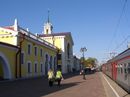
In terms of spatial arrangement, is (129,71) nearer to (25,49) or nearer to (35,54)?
(25,49)

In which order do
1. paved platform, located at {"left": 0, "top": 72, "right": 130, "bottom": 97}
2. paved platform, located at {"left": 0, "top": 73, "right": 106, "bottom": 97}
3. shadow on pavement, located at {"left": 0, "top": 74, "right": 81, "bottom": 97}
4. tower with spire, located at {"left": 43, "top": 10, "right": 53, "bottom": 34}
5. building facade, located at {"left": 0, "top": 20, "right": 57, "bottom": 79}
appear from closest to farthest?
paved platform, located at {"left": 0, "top": 73, "right": 106, "bottom": 97} → paved platform, located at {"left": 0, "top": 72, "right": 130, "bottom": 97} → shadow on pavement, located at {"left": 0, "top": 74, "right": 81, "bottom": 97} → building facade, located at {"left": 0, "top": 20, "right": 57, "bottom": 79} → tower with spire, located at {"left": 43, "top": 10, "right": 53, "bottom": 34}

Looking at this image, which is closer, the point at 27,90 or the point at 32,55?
the point at 27,90

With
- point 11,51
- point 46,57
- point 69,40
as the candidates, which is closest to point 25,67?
point 11,51

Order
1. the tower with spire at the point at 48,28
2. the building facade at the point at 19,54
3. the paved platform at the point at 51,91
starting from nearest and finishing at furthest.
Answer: the paved platform at the point at 51,91
the building facade at the point at 19,54
the tower with spire at the point at 48,28

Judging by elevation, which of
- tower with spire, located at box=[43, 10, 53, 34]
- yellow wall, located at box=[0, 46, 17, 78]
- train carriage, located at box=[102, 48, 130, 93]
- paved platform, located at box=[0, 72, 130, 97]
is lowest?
paved platform, located at box=[0, 72, 130, 97]

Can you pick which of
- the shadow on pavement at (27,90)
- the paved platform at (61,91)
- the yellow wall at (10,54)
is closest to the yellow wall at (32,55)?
the yellow wall at (10,54)

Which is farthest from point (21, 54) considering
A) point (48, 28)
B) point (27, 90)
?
point (48, 28)

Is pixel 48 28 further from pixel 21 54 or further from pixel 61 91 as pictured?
pixel 61 91

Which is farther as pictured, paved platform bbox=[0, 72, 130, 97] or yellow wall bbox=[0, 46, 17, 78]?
yellow wall bbox=[0, 46, 17, 78]

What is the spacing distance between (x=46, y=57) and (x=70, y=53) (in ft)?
114

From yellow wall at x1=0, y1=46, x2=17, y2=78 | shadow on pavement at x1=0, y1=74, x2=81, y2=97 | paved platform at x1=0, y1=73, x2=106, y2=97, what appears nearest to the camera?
paved platform at x1=0, y1=73, x2=106, y2=97

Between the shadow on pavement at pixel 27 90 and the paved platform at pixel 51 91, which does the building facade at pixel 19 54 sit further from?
the shadow on pavement at pixel 27 90

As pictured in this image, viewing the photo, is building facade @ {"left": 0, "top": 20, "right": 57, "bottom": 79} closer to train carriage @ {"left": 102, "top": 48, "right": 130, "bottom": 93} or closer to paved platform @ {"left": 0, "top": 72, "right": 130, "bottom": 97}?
paved platform @ {"left": 0, "top": 72, "right": 130, "bottom": 97}

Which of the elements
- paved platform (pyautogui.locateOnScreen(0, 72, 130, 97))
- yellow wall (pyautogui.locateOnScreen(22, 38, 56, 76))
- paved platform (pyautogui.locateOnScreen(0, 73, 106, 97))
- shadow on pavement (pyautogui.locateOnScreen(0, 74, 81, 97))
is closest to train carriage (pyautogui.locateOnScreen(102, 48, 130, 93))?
paved platform (pyautogui.locateOnScreen(0, 72, 130, 97))
